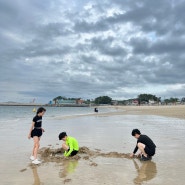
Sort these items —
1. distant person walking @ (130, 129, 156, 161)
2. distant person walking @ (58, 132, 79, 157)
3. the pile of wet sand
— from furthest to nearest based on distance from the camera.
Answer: distant person walking @ (58, 132, 79, 157), the pile of wet sand, distant person walking @ (130, 129, 156, 161)

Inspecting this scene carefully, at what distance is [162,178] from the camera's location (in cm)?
596

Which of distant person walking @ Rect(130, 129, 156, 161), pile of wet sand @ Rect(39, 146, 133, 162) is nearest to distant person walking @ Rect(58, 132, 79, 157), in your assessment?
pile of wet sand @ Rect(39, 146, 133, 162)

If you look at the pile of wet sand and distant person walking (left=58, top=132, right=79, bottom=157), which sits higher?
distant person walking (left=58, top=132, right=79, bottom=157)

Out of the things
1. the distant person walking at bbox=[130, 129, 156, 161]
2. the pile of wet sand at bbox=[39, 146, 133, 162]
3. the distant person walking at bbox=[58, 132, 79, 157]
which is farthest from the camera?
the distant person walking at bbox=[58, 132, 79, 157]

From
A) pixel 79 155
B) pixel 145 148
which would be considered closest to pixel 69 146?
pixel 79 155

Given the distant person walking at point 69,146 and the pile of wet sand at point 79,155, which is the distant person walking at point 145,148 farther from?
the distant person walking at point 69,146

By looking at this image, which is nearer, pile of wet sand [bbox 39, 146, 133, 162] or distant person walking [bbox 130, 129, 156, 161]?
distant person walking [bbox 130, 129, 156, 161]

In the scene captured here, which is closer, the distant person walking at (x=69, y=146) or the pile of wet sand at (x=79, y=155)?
the pile of wet sand at (x=79, y=155)

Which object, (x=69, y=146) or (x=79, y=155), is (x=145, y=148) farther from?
(x=69, y=146)

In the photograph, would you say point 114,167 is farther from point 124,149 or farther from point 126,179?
point 124,149

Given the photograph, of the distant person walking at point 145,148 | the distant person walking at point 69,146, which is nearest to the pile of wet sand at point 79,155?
the distant person walking at point 69,146

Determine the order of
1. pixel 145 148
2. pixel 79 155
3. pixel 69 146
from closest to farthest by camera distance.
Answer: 1. pixel 145 148
2. pixel 69 146
3. pixel 79 155

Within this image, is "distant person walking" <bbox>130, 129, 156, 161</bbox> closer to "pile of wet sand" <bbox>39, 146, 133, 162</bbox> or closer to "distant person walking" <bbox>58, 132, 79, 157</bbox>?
"pile of wet sand" <bbox>39, 146, 133, 162</bbox>

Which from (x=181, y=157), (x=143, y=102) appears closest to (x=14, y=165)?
(x=181, y=157)
